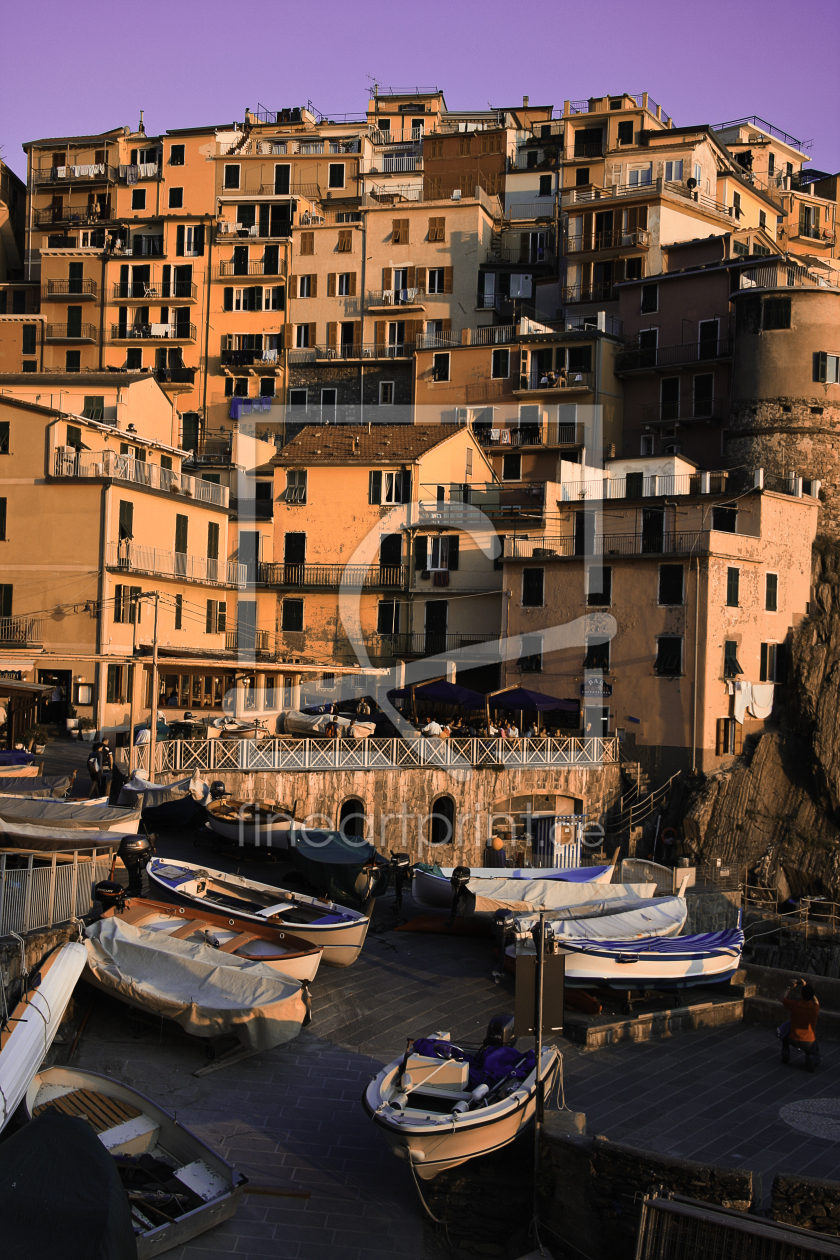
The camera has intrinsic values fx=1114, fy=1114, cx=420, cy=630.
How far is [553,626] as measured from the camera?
39500 mm

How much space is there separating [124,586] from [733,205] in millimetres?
40438

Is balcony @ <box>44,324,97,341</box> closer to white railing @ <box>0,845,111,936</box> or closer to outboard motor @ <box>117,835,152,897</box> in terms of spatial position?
outboard motor @ <box>117,835,152,897</box>

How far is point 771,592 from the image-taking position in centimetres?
3944

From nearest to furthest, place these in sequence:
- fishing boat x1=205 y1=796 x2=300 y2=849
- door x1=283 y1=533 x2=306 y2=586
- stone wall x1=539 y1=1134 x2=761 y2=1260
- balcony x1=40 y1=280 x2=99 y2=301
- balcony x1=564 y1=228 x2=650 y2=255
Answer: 1. stone wall x1=539 y1=1134 x2=761 y2=1260
2. fishing boat x1=205 y1=796 x2=300 y2=849
3. door x1=283 y1=533 x2=306 y2=586
4. balcony x1=564 y1=228 x2=650 y2=255
5. balcony x1=40 y1=280 x2=99 y2=301

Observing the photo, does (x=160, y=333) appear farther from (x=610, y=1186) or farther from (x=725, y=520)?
(x=610, y=1186)

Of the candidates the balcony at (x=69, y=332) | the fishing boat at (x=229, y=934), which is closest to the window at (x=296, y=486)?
the balcony at (x=69, y=332)

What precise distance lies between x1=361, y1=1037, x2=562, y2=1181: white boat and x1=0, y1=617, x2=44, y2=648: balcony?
2592 centimetres

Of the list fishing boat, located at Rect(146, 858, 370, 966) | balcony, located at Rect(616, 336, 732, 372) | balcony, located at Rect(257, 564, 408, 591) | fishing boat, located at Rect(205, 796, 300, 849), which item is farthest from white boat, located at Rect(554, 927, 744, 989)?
balcony, located at Rect(616, 336, 732, 372)

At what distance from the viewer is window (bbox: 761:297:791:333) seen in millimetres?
44719

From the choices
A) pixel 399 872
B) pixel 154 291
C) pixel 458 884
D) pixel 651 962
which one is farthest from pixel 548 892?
pixel 154 291

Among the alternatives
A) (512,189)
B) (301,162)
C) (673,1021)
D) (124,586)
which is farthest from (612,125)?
(673,1021)

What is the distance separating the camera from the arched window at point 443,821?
3167cm

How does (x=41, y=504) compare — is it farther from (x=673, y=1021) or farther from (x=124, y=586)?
Answer: (x=673, y=1021)

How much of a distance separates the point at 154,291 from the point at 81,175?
11.3 m
